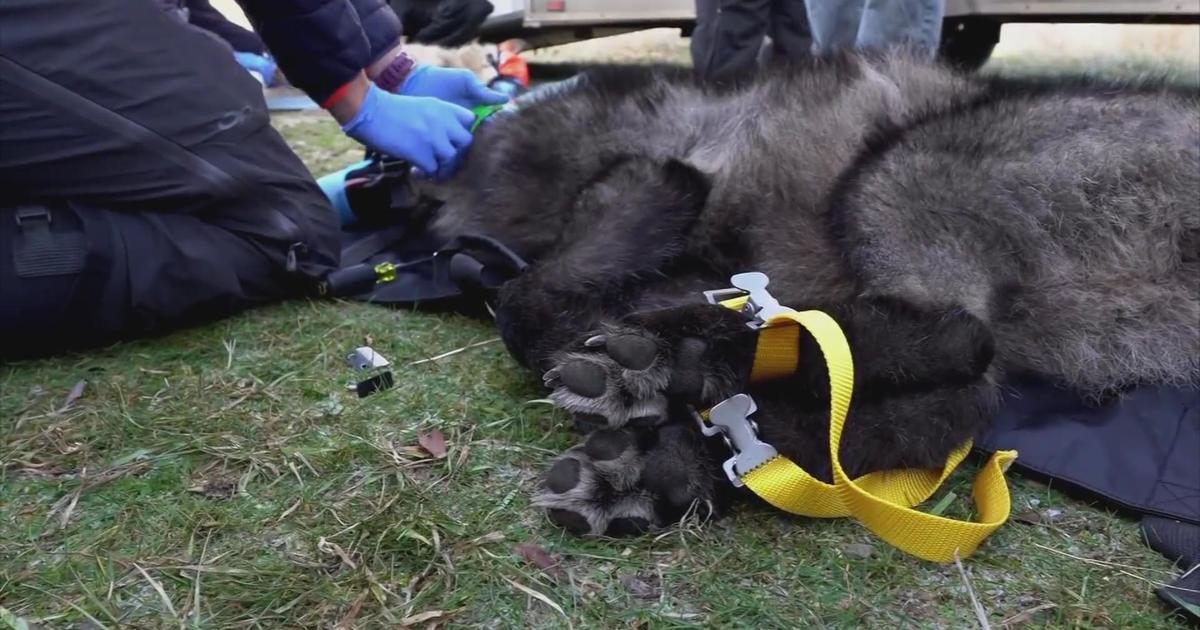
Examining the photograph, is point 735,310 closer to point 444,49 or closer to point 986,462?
point 986,462

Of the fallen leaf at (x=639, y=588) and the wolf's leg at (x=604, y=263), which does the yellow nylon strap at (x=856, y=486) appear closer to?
the fallen leaf at (x=639, y=588)

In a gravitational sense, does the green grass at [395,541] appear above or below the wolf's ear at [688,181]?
below

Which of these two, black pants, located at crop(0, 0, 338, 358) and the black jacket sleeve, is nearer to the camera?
black pants, located at crop(0, 0, 338, 358)

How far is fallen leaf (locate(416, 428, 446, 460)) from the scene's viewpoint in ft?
6.51

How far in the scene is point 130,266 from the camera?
252 centimetres

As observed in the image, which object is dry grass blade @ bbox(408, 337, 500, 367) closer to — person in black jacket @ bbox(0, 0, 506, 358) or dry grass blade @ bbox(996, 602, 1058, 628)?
person in black jacket @ bbox(0, 0, 506, 358)

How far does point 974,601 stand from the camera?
62.6 inches

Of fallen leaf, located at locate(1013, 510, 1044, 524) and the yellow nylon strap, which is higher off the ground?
the yellow nylon strap

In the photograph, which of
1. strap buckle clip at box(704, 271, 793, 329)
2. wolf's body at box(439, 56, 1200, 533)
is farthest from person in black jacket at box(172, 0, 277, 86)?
strap buckle clip at box(704, 271, 793, 329)

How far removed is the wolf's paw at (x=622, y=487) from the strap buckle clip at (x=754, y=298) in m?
0.33

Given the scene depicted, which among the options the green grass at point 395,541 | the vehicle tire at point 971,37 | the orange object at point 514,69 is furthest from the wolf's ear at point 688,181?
the vehicle tire at point 971,37

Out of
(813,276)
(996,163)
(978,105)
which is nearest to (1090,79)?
(978,105)

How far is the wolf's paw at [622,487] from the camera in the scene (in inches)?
68.0

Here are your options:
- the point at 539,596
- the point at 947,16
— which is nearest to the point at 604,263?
the point at 539,596
